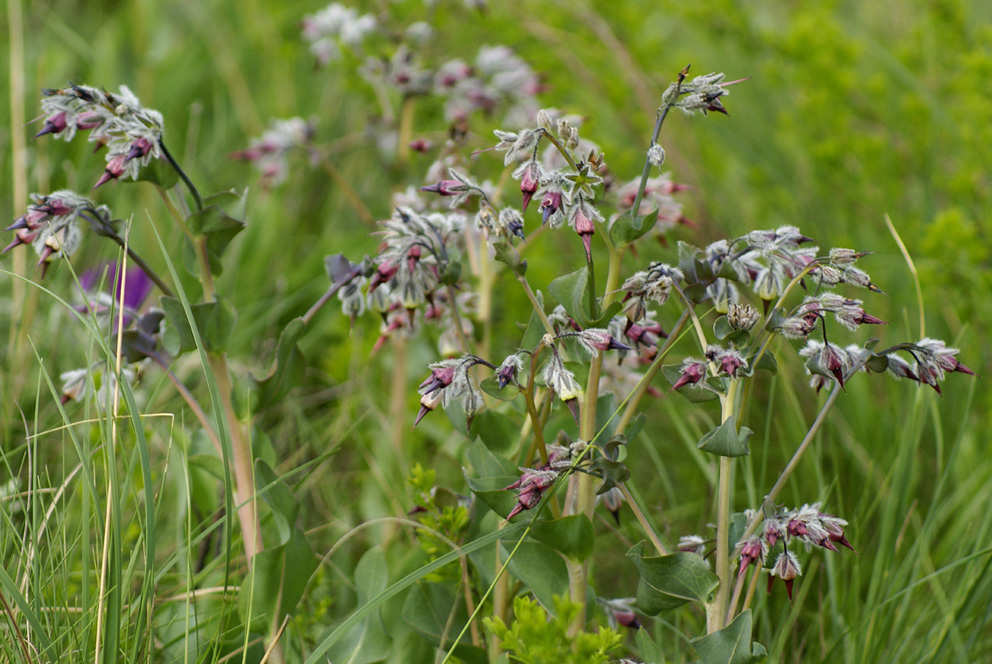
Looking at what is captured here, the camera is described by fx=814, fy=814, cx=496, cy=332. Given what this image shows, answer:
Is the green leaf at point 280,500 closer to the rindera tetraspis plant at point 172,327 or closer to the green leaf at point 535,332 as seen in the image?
the rindera tetraspis plant at point 172,327

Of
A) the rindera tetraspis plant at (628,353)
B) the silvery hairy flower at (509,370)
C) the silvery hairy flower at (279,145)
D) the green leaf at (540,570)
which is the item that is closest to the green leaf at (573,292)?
the rindera tetraspis plant at (628,353)

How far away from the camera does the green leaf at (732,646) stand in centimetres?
95

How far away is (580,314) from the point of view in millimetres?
1063

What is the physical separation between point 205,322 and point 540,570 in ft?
1.96

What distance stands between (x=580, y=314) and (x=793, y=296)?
145 cm

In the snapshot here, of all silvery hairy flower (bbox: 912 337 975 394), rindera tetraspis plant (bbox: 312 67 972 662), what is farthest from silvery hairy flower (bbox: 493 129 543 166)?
silvery hairy flower (bbox: 912 337 975 394)

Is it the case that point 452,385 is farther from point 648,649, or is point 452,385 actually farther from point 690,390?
point 648,649

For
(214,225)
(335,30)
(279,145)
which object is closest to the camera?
(214,225)

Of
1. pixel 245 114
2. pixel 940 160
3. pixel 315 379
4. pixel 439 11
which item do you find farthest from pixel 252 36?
pixel 940 160

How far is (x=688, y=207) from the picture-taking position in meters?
2.42

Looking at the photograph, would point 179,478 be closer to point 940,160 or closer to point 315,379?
point 315,379

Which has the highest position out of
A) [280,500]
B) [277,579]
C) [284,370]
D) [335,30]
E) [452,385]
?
[335,30]

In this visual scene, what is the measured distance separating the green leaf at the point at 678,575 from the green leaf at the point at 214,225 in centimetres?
72

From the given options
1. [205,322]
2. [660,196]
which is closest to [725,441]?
[660,196]
